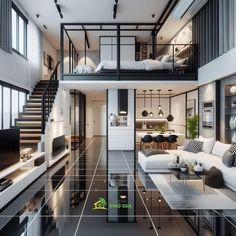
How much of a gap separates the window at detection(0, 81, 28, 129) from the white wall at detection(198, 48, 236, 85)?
244 inches

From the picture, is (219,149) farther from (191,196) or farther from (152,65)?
(152,65)

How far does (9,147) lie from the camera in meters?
4.79

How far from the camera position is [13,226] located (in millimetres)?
3383

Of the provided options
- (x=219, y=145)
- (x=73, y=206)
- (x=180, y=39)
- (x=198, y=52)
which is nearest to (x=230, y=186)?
(x=219, y=145)

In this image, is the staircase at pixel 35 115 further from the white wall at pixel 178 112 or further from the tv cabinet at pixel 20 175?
the white wall at pixel 178 112

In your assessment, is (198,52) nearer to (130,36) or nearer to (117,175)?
(130,36)

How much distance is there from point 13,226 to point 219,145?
17.4 feet

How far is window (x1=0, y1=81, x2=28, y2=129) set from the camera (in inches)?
290

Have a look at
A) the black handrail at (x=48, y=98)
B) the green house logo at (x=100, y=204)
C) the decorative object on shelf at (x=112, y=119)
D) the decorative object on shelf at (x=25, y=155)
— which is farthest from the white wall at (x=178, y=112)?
the green house logo at (x=100, y=204)

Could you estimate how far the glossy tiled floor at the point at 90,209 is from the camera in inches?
131

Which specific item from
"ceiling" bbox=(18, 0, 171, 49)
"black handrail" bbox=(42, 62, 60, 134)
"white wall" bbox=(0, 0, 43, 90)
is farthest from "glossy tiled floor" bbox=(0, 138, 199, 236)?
"ceiling" bbox=(18, 0, 171, 49)

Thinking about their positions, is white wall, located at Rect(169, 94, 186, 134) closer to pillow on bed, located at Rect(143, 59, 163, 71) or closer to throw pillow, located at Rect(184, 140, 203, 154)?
pillow on bed, located at Rect(143, 59, 163, 71)

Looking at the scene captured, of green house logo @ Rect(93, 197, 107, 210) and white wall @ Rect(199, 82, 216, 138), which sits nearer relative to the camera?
green house logo @ Rect(93, 197, 107, 210)

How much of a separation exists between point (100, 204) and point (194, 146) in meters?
4.13
